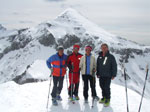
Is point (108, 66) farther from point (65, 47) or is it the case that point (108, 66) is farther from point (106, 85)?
point (65, 47)

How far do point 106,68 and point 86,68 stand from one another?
1.04 m

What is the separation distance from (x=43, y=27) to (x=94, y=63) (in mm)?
154874

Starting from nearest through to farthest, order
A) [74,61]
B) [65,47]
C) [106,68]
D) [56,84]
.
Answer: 1. [106,68]
2. [56,84]
3. [74,61]
4. [65,47]

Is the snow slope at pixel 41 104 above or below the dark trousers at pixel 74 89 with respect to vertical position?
below

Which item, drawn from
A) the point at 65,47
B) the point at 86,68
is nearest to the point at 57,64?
the point at 86,68

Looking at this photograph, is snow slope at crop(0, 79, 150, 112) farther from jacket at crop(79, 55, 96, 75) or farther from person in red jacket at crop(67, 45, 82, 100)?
jacket at crop(79, 55, 96, 75)

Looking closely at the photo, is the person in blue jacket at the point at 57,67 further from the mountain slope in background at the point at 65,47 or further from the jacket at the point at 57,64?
the mountain slope in background at the point at 65,47

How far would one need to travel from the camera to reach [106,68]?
922 cm

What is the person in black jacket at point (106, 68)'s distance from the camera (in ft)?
30.1

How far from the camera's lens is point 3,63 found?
150000 millimetres

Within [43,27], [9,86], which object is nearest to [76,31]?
[43,27]

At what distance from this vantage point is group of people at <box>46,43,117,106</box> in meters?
9.25

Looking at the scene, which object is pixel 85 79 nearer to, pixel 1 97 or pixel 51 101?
pixel 51 101

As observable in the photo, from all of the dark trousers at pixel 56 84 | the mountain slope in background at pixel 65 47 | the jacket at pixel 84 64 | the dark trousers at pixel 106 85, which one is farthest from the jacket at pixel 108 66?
the mountain slope in background at pixel 65 47
